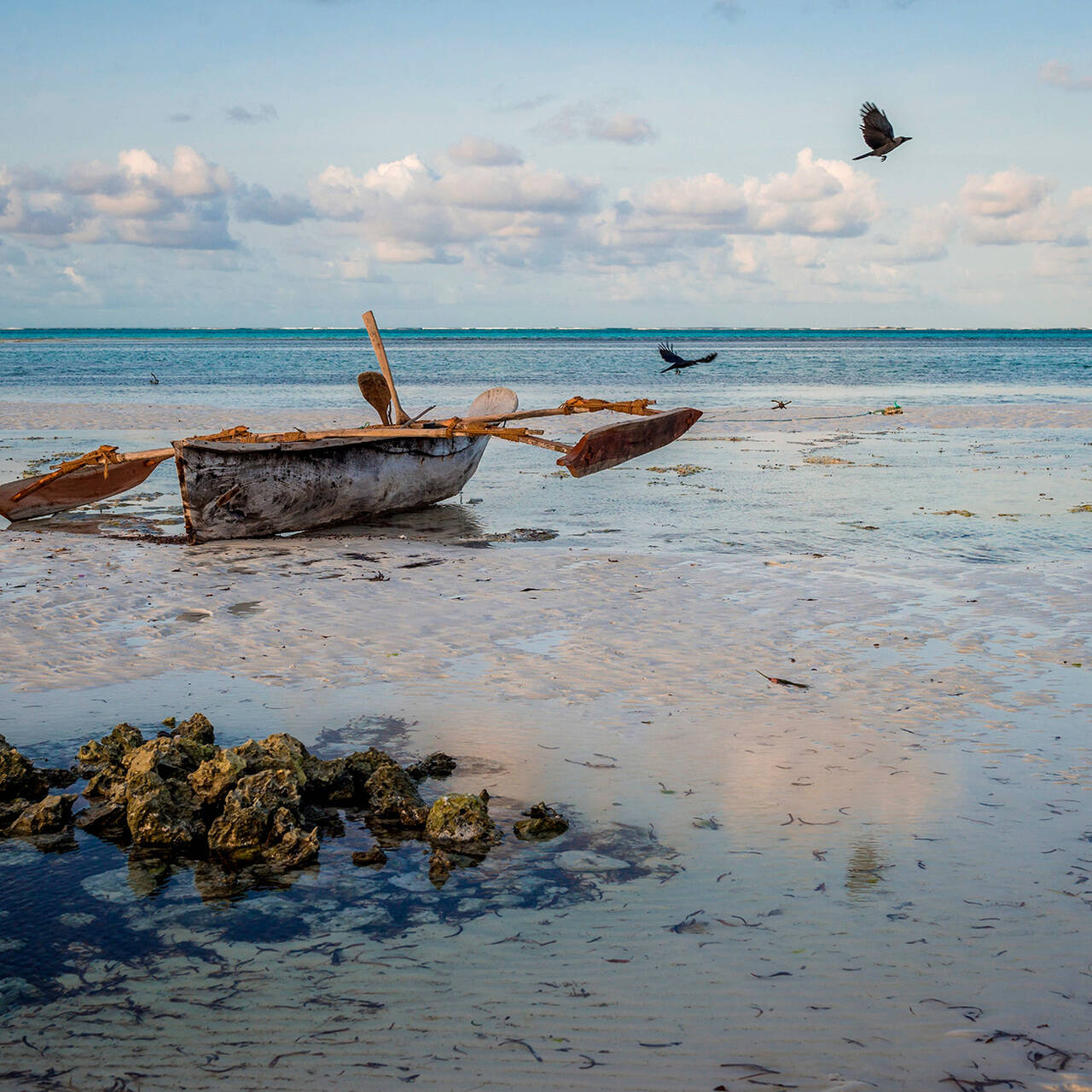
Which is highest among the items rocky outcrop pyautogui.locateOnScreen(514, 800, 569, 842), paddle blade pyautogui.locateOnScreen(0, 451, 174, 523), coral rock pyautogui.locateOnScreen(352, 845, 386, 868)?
paddle blade pyautogui.locateOnScreen(0, 451, 174, 523)

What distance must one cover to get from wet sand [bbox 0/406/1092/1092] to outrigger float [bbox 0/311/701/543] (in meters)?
0.58

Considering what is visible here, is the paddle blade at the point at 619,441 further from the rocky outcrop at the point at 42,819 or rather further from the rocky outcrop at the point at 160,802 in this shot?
the rocky outcrop at the point at 42,819

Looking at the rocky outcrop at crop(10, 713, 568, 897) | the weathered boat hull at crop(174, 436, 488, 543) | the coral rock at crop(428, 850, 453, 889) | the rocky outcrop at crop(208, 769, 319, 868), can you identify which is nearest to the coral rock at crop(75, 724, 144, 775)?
the rocky outcrop at crop(10, 713, 568, 897)

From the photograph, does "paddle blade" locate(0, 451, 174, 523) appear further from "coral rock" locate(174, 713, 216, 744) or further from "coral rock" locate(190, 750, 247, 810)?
"coral rock" locate(190, 750, 247, 810)

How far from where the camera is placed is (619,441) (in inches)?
438

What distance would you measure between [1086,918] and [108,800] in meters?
4.00

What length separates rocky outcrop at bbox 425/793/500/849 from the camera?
4250mm

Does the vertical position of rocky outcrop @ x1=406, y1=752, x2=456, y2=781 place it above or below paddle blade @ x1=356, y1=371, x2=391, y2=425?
below

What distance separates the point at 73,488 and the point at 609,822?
10190 mm

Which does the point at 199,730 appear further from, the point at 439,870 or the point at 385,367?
the point at 385,367

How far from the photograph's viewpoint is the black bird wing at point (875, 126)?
12.3 meters

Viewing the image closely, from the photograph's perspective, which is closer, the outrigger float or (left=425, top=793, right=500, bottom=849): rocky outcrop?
(left=425, top=793, right=500, bottom=849): rocky outcrop

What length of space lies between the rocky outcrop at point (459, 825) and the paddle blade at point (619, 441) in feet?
20.0

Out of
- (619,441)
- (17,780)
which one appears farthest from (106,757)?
(619,441)
